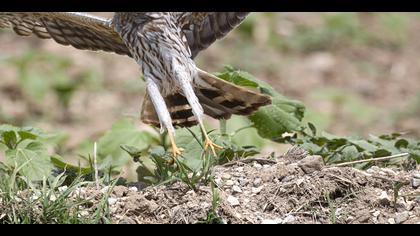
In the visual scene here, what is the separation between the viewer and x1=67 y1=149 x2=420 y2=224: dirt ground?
4316mm

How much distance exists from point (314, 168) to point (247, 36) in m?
6.70

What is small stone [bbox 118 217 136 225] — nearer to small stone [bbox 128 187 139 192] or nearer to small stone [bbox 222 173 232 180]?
small stone [bbox 128 187 139 192]

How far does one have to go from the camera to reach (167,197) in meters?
4.45

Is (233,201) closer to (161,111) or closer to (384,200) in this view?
(384,200)

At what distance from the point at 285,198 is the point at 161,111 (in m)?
1.06

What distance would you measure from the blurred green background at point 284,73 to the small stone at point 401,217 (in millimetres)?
3445

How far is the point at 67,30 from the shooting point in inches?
242

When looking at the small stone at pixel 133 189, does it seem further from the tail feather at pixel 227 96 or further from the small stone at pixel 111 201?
the tail feather at pixel 227 96

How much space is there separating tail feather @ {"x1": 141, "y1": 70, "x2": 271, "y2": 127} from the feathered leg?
0.55 ft

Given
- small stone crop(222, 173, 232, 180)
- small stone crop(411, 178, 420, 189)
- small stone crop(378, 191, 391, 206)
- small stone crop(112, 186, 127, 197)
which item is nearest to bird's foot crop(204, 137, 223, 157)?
small stone crop(222, 173, 232, 180)

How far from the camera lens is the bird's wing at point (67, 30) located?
5902 mm

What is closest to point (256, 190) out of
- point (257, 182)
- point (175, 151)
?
point (257, 182)
